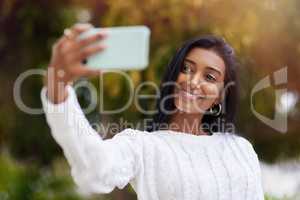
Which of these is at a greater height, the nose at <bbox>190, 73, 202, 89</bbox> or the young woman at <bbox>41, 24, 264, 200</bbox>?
the nose at <bbox>190, 73, 202, 89</bbox>

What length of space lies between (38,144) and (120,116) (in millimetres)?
225

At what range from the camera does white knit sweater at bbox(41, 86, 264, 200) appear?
0.60 m

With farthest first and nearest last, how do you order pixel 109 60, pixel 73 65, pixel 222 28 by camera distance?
pixel 222 28, pixel 109 60, pixel 73 65

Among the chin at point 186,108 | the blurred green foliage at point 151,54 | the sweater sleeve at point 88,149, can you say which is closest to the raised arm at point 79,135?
the sweater sleeve at point 88,149

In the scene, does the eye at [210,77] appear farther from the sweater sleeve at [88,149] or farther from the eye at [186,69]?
the sweater sleeve at [88,149]

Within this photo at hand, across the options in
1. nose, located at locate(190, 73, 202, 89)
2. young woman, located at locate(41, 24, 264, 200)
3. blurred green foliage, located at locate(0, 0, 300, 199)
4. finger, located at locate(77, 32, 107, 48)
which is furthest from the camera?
blurred green foliage, located at locate(0, 0, 300, 199)

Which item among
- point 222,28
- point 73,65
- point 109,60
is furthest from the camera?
point 222,28

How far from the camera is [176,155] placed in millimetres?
747

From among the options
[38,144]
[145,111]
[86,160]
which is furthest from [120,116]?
[86,160]

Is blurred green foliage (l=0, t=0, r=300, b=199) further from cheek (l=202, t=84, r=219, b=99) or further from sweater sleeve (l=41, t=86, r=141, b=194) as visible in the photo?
sweater sleeve (l=41, t=86, r=141, b=194)

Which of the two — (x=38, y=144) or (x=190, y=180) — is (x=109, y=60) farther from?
(x=38, y=144)

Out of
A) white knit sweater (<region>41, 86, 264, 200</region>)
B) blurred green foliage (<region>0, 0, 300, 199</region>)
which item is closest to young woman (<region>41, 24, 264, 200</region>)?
white knit sweater (<region>41, 86, 264, 200</region>)

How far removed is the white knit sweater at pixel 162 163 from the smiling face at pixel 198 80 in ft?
0.16

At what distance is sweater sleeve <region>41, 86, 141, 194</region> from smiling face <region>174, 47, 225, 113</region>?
0.34 ft
